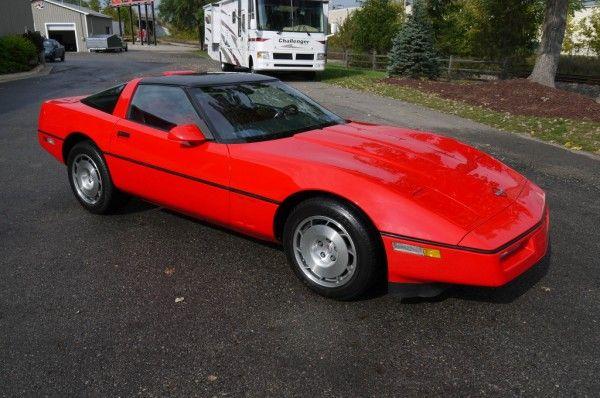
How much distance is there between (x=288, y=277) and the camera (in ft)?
11.9

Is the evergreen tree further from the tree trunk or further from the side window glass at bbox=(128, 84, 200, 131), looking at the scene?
the side window glass at bbox=(128, 84, 200, 131)

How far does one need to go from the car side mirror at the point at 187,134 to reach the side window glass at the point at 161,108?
0.17m

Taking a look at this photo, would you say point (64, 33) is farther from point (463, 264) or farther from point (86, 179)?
point (463, 264)

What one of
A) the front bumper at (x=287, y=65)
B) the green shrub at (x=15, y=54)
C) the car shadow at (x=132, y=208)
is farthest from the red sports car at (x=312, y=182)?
the green shrub at (x=15, y=54)

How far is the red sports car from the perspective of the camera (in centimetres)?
290

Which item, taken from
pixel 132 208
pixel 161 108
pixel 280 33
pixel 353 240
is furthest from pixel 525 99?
pixel 353 240

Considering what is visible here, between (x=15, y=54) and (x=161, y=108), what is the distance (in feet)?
70.0

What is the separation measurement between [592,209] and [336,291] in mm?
3471

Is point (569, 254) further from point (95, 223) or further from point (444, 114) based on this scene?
point (444, 114)

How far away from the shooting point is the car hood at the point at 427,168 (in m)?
3.04

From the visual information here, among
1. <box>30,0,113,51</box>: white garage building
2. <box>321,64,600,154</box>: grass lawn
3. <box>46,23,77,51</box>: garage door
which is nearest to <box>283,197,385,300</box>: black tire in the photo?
<box>321,64,600,154</box>: grass lawn

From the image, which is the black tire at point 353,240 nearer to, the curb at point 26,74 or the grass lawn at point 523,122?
the grass lawn at point 523,122

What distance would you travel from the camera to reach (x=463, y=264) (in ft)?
9.10

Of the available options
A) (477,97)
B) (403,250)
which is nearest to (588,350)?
(403,250)
